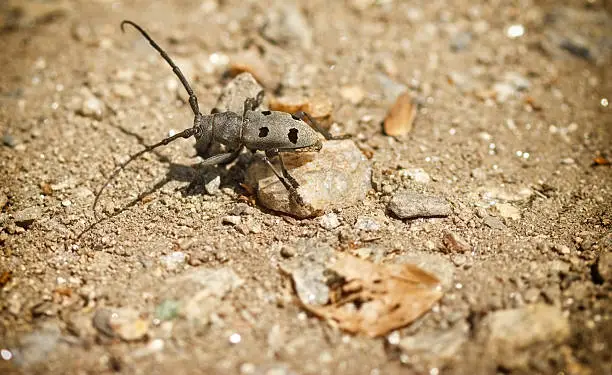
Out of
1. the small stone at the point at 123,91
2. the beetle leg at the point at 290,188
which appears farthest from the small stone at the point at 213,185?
the small stone at the point at 123,91

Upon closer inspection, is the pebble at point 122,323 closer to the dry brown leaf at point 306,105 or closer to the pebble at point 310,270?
the pebble at point 310,270

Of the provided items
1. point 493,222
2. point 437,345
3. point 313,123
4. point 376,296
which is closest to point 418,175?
point 493,222

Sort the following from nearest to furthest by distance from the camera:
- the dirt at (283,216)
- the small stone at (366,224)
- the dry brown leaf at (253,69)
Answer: the dirt at (283,216)
the small stone at (366,224)
the dry brown leaf at (253,69)

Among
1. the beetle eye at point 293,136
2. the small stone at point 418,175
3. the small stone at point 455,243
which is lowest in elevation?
the small stone at point 455,243

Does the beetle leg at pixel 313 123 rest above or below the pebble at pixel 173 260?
above

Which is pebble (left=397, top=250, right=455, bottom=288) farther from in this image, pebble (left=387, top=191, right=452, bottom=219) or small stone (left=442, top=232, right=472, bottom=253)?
pebble (left=387, top=191, right=452, bottom=219)

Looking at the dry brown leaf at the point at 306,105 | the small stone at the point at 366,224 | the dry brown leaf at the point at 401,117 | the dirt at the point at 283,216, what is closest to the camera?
the dirt at the point at 283,216

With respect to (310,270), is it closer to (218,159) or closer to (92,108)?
(218,159)
